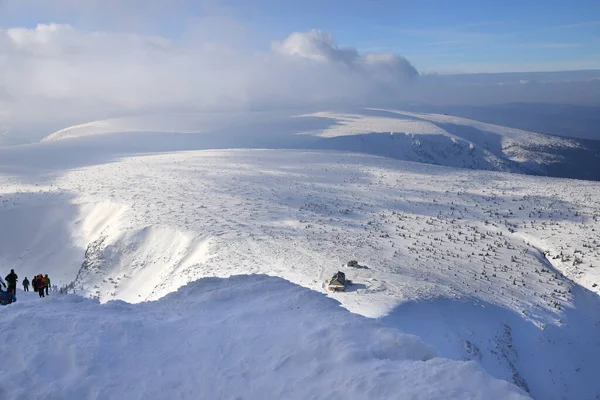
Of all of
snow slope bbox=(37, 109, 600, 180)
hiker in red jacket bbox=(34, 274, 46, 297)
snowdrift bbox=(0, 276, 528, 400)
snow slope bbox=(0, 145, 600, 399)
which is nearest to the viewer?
snowdrift bbox=(0, 276, 528, 400)

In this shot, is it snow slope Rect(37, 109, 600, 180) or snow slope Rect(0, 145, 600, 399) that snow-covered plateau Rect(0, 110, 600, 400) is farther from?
snow slope Rect(37, 109, 600, 180)

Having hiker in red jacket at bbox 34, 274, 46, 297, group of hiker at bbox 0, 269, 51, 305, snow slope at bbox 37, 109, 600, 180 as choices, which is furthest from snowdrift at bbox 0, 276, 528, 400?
snow slope at bbox 37, 109, 600, 180

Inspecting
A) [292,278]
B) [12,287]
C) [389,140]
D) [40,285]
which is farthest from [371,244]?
[389,140]

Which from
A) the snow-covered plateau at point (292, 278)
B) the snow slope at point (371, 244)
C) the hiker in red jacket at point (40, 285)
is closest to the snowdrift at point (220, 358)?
the snow-covered plateau at point (292, 278)

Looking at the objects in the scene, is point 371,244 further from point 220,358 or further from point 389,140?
point 389,140

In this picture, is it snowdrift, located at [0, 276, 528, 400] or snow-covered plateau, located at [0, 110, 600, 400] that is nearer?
snowdrift, located at [0, 276, 528, 400]

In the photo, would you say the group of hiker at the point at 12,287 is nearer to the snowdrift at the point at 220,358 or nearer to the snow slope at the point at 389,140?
the snowdrift at the point at 220,358

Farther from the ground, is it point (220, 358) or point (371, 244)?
point (220, 358)
